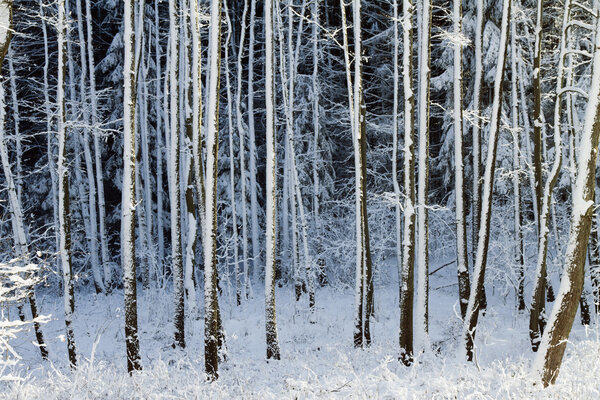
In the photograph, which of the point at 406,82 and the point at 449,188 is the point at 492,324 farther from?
the point at 406,82

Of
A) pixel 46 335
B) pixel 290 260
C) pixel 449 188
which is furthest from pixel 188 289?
pixel 449 188

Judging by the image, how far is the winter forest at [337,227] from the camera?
7.01 m

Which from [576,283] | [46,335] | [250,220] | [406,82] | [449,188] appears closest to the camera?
[576,283]

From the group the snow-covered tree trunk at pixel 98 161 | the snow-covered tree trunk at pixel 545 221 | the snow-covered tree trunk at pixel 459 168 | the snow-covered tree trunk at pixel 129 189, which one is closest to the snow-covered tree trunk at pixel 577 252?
the snow-covered tree trunk at pixel 545 221

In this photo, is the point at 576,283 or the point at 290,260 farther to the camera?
the point at 290,260

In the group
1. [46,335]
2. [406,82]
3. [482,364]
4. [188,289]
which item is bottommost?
[46,335]

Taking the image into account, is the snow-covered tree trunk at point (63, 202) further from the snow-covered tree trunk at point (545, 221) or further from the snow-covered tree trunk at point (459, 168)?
the snow-covered tree trunk at point (545, 221)

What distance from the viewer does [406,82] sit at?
30.3 feet

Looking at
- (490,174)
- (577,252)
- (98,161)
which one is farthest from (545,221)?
(98,161)

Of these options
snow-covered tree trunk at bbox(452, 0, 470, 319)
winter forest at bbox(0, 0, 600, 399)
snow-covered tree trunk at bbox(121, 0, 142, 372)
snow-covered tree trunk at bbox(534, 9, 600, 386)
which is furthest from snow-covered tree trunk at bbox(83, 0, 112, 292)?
snow-covered tree trunk at bbox(534, 9, 600, 386)

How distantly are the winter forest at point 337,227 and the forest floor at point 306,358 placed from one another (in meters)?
0.07

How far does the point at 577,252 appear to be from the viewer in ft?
20.5

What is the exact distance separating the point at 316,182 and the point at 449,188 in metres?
4.96

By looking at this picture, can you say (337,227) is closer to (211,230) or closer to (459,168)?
(459,168)
